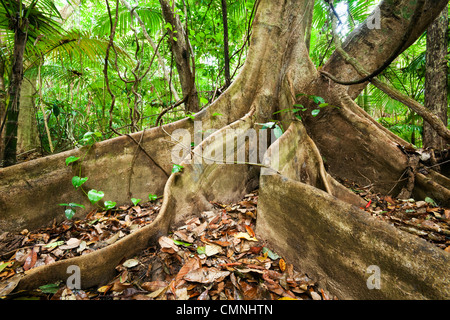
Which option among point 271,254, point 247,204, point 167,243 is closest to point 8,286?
point 167,243

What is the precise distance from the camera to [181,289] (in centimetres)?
135

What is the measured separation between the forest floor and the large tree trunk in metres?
0.09

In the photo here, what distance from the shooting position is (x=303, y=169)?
2.46 metres

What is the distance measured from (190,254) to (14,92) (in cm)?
204

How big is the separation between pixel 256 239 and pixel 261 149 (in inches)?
49.5

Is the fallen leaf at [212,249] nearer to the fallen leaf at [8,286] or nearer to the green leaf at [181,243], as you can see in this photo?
the green leaf at [181,243]

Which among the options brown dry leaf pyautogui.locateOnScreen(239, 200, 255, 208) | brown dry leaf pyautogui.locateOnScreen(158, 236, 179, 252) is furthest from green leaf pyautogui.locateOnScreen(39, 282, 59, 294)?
brown dry leaf pyautogui.locateOnScreen(239, 200, 255, 208)

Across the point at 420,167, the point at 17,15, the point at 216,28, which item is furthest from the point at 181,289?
the point at 216,28

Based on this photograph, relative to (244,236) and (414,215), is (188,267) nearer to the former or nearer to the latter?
(244,236)

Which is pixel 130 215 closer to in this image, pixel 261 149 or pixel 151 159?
pixel 151 159

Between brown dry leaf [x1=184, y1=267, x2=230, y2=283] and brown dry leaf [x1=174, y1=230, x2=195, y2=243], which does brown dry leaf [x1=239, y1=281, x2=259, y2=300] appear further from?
→ brown dry leaf [x1=174, y1=230, x2=195, y2=243]

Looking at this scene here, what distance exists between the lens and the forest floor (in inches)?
53.2

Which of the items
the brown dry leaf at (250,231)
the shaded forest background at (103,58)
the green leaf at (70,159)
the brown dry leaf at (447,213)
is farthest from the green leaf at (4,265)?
the brown dry leaf at (447,213)

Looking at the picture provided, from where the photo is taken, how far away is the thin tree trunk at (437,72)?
3.84 m
